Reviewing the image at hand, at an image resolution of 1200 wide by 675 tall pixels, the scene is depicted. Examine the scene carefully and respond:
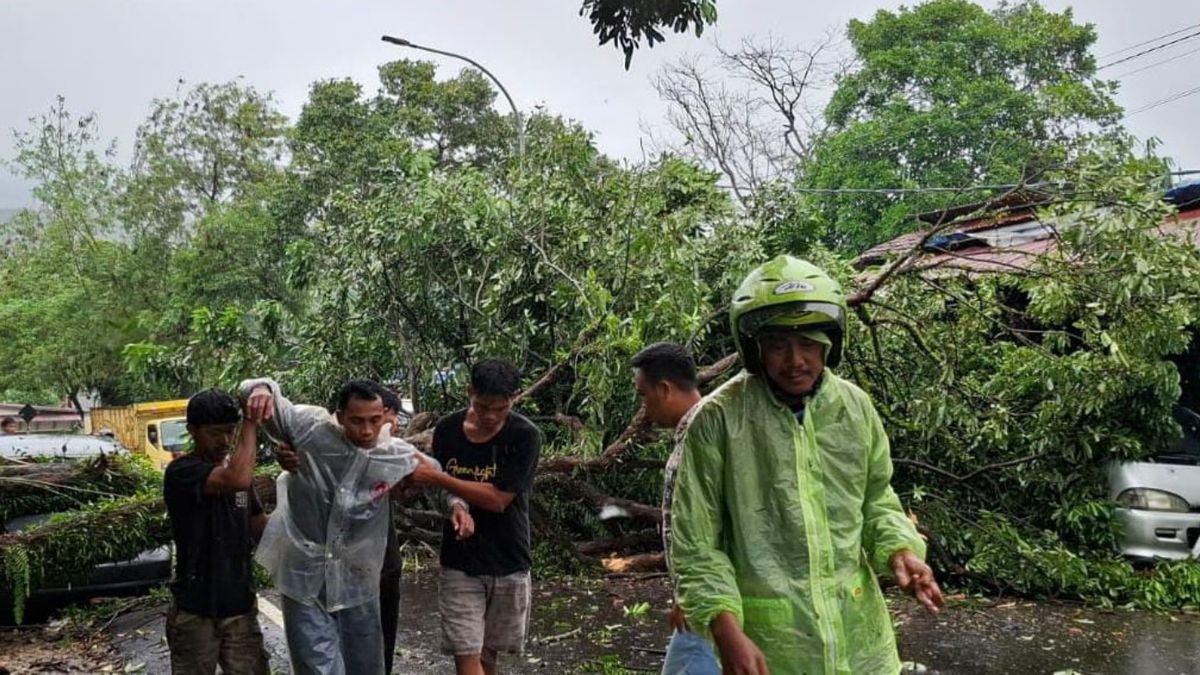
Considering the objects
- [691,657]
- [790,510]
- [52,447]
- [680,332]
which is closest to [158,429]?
[52,447]

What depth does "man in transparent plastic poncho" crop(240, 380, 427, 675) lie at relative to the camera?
140 inches

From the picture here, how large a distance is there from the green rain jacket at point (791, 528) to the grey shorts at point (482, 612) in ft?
6.13

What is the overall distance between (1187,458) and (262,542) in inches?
289

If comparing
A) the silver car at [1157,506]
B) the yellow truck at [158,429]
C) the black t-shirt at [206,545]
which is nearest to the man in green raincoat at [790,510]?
the black t-shirt at [206,545]

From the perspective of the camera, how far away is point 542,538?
7.94m

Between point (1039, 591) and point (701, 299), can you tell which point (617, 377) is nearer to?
point (701, 299)

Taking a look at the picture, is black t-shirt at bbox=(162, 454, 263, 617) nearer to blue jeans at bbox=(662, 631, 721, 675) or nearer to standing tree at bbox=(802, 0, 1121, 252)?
blue jeans at bbox=(662, 631, 721, 675)

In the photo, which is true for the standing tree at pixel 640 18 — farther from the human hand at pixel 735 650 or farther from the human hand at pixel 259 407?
the human hand at pixel 735 650

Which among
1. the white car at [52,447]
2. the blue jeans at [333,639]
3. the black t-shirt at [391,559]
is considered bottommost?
the blue jeans at [333,639]

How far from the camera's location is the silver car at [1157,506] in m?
7.41

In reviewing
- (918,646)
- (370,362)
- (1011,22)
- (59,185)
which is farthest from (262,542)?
(59,185)

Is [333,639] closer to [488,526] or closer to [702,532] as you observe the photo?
[488,526]

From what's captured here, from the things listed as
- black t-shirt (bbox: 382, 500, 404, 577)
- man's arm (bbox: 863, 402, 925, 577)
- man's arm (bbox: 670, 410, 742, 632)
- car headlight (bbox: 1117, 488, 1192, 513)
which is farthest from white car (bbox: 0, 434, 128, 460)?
car headlight (bbox: 1117, 488, 1192, 513)

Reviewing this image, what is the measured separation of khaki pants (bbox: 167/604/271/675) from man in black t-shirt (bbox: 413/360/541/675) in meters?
0.73
